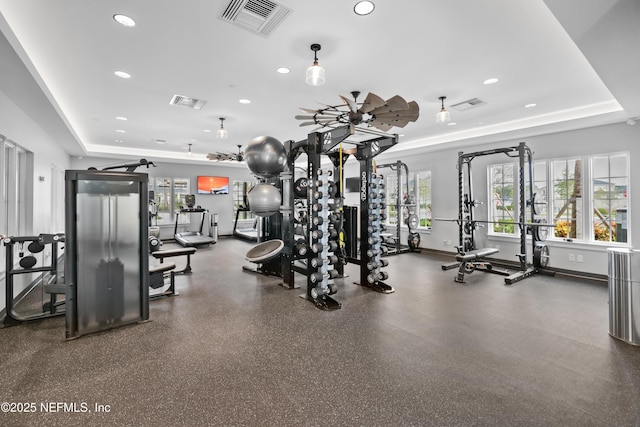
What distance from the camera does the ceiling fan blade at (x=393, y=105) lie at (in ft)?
9.24

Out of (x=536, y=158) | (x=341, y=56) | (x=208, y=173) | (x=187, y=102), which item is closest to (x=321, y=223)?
(x=341, y=56)

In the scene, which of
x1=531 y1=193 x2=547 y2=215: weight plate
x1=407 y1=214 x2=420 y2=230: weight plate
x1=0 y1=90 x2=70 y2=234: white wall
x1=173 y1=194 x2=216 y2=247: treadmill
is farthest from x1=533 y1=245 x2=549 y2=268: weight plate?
x1=0 y1=90 x2=70 y2=234: white wall

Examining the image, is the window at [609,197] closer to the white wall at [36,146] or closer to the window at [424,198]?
the window at [424,198]

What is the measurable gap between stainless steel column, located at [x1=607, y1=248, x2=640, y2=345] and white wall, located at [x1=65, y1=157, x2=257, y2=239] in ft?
34.3

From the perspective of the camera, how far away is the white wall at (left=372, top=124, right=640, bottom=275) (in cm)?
502

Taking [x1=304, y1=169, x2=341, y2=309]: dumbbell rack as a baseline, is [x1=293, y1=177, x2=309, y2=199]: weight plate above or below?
above

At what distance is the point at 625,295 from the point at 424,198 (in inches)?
220

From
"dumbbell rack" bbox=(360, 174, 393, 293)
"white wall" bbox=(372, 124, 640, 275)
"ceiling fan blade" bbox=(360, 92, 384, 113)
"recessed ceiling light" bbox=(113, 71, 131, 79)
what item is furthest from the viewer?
"white wall" bbox=(372, 124, 640, 275)

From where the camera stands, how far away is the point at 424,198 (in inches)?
329

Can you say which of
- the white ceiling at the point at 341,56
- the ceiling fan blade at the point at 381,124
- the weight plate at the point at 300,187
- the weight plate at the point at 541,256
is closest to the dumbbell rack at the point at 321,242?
the weight plate at the point at 300,187

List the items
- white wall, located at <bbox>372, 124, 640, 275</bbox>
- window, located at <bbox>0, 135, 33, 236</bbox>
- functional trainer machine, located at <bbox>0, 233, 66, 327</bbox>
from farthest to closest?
white wall, located at <bbox>372, 124, 640, 275</bbox> → window, located at <bbox>0, 135, 33, 236</bbox> → functional trainer machine, located at <bbox>0, 233, 66, 327</bbox>

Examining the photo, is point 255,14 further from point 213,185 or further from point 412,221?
point 213,185

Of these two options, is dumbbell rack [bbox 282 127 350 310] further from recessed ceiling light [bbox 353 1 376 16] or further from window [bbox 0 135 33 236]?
window [bbox 0 135 33 236]

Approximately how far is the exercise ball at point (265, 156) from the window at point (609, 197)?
18.4ft
